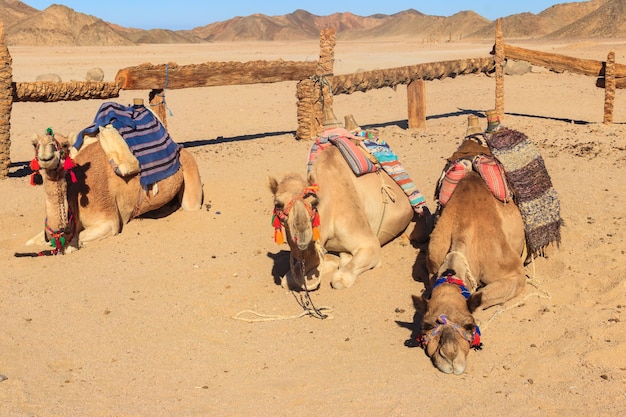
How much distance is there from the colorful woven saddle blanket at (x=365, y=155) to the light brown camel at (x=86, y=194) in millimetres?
2551

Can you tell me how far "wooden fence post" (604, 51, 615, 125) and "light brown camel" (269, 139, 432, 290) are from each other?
8.34 meters

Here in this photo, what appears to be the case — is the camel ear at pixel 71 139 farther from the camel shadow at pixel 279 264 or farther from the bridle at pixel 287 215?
the bridle at pixel 287 215

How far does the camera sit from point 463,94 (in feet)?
73.7

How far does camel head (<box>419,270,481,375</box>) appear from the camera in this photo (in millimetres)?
5375

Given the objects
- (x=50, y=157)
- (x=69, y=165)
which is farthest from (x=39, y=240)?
(x=50, y=157)

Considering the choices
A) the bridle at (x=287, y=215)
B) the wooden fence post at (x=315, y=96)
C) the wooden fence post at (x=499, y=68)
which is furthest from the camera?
the wooden fence post at (x=499, y=68)

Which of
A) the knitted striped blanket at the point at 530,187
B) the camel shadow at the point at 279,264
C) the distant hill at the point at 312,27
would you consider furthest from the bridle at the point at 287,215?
the distant hill at the point at 312,27

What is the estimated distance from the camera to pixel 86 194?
9070 millimetres

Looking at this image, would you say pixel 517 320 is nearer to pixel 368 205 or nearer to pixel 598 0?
pixel 368 205

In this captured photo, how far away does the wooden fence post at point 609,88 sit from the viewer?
600 inches

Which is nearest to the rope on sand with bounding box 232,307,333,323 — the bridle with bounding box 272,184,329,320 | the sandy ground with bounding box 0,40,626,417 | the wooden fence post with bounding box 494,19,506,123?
the sandy ground with bounding box 0,40,626,417

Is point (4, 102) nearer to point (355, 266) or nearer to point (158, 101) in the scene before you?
point (158, 101)

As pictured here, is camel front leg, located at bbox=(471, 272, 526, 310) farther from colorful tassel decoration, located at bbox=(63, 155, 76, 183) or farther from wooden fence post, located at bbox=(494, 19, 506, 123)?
wooden fence post, located at bbox=(494, 19, 506, 123)

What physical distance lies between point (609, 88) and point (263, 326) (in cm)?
1126
